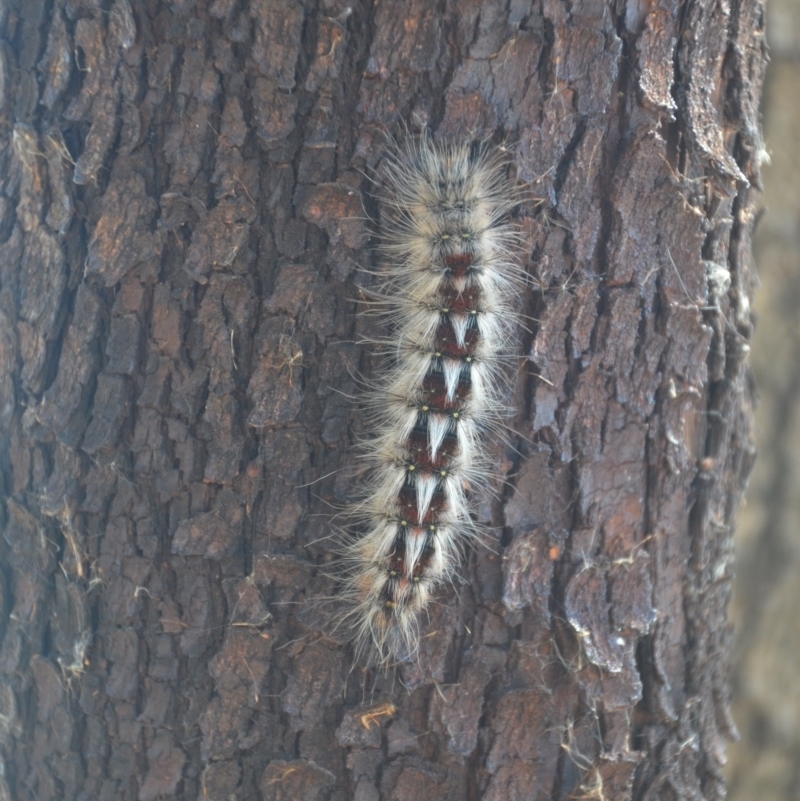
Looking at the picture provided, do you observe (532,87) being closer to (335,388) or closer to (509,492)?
(335,388)

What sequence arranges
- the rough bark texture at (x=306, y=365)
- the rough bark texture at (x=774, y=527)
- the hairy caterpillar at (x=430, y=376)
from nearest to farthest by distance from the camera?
1. the rough bark texture at (x=306, y=365)
2. the hairy caterpillar at (x=430, y=376)
3. the rough bark texture at (x=774, y=527)

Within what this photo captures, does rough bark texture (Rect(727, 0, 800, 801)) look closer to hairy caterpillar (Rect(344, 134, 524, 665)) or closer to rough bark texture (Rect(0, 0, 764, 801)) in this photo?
rough bark texture (Rect(0, 0, 764, 801))

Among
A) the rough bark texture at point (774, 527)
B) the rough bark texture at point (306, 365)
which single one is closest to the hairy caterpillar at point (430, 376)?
the rough bark texture at point (306, 365)

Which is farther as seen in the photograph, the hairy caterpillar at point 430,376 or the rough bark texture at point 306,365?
the hairy caterpillar at point 430,376

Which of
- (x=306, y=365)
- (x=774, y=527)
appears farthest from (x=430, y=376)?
(x=774, y=527)

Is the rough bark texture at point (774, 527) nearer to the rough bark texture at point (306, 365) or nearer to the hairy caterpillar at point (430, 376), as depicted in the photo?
the rough bark texture at point (306, 365)

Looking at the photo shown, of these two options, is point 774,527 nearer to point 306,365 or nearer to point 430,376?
point 430,376

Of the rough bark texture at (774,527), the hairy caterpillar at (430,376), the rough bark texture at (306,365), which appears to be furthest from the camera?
the rough bark texture at (774,527)
